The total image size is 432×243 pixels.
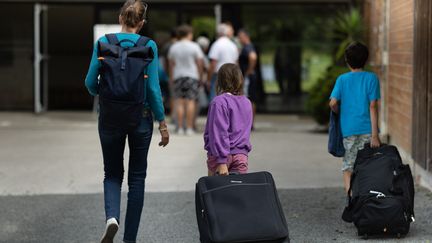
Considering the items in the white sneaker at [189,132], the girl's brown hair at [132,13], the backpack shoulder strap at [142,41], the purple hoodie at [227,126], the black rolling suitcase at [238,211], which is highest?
the girl's brown hair at [132,13]

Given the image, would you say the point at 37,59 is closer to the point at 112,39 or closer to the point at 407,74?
the point at 407,74

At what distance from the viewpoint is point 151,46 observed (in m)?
6.12

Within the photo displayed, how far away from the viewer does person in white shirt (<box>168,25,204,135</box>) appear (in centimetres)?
1413

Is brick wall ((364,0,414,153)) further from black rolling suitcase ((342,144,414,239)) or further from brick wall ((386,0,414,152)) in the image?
black rolling suitcase ((342,144,414,239))

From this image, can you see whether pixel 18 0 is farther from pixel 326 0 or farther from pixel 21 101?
pixel 326 0

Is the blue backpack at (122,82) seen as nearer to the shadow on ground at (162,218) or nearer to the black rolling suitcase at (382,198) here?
the shadow on ground at (162,218)

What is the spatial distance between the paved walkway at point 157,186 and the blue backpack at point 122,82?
1.35 meters

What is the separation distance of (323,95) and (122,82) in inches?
345

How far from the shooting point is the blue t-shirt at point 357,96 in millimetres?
7598

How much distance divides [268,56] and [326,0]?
1666 mm

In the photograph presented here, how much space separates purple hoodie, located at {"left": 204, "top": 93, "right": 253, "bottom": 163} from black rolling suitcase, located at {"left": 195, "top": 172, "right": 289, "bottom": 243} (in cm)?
47

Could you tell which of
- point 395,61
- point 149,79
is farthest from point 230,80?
point 395,61

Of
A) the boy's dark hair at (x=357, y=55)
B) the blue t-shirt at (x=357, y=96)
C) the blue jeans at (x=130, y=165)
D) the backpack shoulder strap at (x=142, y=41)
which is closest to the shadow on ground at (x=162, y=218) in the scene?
the blue jeans at (x=130, y=165)

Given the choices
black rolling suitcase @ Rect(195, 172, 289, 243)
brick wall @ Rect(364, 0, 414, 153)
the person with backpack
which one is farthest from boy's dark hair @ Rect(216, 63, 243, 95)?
brick wall @ Rect(364, 0, 414, 153)
